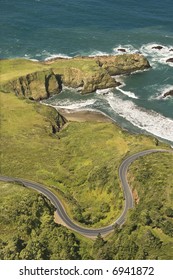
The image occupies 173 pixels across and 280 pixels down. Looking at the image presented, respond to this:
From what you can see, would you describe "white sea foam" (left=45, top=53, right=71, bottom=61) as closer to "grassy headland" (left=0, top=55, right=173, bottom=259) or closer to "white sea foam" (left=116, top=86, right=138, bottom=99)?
"white sea foam" (left=116, top=86, right=138, bottom=99)

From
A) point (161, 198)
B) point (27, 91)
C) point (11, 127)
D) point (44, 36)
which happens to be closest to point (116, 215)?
point (161, 198)

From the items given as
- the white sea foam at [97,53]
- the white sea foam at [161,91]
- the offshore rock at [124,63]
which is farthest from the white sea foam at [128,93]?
the white sea foam at [97,53]

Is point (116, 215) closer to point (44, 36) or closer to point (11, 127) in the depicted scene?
point (11, 127)

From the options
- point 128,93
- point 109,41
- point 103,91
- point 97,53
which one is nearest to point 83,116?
point 103,91

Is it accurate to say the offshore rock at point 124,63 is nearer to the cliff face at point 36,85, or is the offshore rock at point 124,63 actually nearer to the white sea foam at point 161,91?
the white sea foam at point 161,91

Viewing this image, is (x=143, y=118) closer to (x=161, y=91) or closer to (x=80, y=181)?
(x=161, y=91)

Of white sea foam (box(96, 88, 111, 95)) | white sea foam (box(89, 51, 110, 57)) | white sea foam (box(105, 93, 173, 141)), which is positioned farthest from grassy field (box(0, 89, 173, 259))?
white sea foam (box(89, 51, 110, 57))
